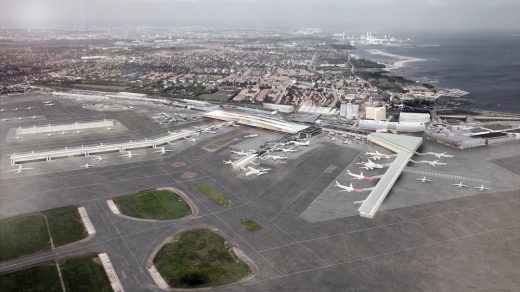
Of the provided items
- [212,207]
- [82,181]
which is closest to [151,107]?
[82,181]

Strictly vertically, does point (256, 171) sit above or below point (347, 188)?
above

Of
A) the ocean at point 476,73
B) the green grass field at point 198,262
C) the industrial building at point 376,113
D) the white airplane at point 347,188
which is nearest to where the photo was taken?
the green grass field at point 198,262

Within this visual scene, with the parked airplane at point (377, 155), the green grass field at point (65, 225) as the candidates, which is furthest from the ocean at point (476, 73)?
the green grass field at point (65, 225)

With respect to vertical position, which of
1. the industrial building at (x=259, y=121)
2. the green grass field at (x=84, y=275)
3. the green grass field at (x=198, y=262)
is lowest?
the green grass field at (x=198, y=262)

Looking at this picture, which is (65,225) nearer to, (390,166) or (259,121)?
(390,166)

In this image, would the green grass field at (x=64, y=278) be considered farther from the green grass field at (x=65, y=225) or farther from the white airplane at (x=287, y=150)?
the white airplane at (x=287, y=150)

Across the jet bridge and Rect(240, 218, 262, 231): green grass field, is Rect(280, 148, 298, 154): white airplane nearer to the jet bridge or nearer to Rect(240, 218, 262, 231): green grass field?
the jet bridge

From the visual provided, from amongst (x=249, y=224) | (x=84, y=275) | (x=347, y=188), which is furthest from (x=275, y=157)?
(x=84, y=275)
